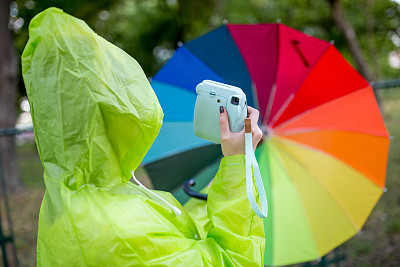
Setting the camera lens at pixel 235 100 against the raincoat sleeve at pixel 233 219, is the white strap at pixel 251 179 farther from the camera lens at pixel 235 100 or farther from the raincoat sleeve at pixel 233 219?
the camera lens at pixel 235 100

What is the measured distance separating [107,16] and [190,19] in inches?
134

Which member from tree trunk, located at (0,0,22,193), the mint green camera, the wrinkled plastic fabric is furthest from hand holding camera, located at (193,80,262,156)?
tree trunk, located at (0,0,22,193)

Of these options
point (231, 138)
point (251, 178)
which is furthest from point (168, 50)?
point (251, 178)

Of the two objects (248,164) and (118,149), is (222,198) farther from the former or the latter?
(118,149)

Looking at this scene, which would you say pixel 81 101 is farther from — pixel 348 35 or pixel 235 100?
pixel 348 35

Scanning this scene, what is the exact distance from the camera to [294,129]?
9.11ft

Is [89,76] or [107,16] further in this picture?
[107,16]

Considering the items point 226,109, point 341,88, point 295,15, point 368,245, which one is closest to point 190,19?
point 295,15

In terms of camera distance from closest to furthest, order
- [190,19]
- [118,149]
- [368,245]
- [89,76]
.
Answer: [89,76]
[118,149]
[368,245]
[190,19]

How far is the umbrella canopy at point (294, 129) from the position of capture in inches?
107

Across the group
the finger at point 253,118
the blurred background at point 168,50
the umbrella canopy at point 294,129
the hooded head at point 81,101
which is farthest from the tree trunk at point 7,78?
the finger at point 253,118

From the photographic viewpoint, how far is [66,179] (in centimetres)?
122

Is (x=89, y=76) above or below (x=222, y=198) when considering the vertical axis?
above

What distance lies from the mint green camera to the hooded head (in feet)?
0.88
